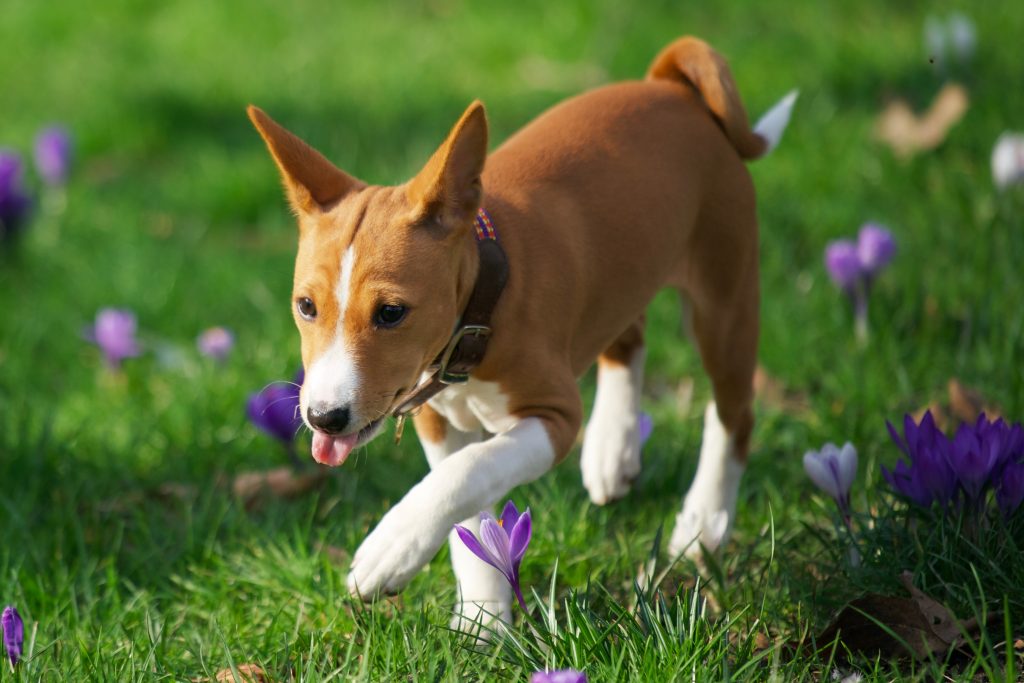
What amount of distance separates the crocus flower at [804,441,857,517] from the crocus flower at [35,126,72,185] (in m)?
4.28

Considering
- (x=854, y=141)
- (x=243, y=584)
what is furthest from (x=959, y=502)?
(x=854, y=141)

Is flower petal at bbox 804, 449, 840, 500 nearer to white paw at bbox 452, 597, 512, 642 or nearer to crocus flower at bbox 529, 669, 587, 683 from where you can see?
white paw at bbox 452, 597, 512, 642

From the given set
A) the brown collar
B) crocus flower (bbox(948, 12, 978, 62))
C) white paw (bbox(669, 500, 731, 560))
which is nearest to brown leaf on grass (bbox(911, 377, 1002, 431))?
white paw (bbox(669, 500, 731, 560))

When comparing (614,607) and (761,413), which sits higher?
(614,607)

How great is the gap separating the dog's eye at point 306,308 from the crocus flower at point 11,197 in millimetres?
3462

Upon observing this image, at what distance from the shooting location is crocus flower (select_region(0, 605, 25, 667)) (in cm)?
273

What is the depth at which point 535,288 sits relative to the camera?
3.02 m

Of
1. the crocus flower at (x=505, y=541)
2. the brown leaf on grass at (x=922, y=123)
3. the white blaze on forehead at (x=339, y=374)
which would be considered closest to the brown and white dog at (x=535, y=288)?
the white blaze on forehead at (x=339, y=374)

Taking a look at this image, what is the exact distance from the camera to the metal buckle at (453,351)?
2824mm

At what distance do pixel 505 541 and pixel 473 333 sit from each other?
49cm

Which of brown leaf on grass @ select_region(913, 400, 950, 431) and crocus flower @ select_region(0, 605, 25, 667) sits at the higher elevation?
crocus flower @ select_region(0, 605, 25, 667)

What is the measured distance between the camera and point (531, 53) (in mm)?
7320

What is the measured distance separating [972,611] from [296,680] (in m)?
1.42

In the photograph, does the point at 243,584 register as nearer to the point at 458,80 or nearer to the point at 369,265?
the point at 369,265
